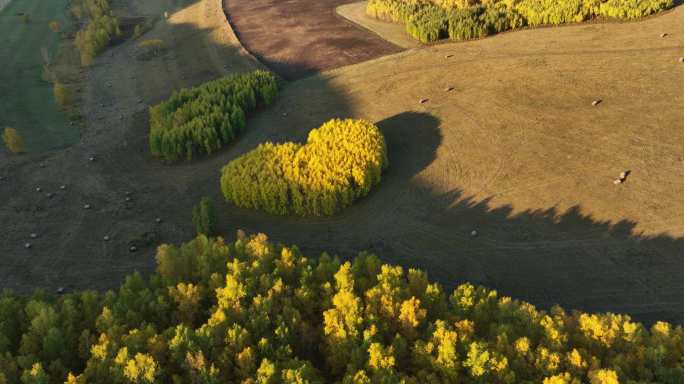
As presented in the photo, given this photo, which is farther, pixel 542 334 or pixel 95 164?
pixel 95 164

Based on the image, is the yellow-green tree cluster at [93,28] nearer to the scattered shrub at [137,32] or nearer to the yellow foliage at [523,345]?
the scattered shrub at [137,32]

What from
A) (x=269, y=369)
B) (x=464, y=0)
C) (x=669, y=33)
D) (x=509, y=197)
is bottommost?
(x=509, y=197)

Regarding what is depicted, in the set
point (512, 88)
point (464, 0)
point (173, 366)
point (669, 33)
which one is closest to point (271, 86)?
point (512, 88)

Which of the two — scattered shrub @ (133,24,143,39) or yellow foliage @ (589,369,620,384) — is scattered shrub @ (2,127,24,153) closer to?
scattered shrub @ (133,24,143,39)

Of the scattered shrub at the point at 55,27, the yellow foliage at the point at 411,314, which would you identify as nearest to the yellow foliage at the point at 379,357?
the yellow foliage at the point at 411,314

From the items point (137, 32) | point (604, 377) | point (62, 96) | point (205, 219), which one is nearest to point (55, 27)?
point (137, 32)

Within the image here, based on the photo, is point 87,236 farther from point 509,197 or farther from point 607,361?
→ point 607,361
